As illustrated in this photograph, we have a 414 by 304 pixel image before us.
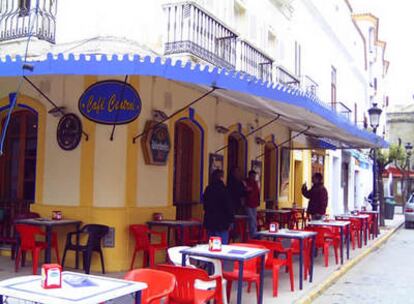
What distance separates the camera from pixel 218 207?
28.8 feet

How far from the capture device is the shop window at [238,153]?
13.8 meters

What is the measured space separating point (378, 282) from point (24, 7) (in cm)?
841

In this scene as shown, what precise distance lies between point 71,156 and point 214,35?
3983mm

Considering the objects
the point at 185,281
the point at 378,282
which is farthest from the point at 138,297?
the point at 378,282

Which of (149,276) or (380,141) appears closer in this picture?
(149,276)

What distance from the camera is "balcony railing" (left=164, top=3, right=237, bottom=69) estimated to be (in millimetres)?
9977

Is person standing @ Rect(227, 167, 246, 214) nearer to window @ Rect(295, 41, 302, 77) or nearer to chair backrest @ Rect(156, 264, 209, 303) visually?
chair backrest @ Rect(156, 264, 209, 303)

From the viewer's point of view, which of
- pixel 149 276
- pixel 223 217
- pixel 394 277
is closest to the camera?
pixel 149 276

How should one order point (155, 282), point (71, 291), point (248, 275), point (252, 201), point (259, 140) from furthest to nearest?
point (259, 140) < point (252, 201) < point (248, 275) < point (155, 282) < point (71, 291)

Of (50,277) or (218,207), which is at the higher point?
(218,207)

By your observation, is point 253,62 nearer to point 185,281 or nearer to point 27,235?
point 27,235

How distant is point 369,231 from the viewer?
1652 centimetres

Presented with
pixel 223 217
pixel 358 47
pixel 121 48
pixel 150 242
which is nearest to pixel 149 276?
pixel 223 217

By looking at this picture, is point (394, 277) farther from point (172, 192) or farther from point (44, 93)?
point (44, 93)
